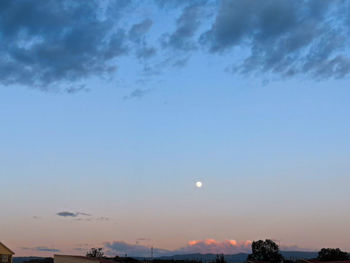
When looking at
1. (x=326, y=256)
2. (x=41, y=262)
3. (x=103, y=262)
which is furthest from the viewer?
(x=326, y=256)

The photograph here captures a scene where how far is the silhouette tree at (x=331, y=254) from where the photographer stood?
15938 centimetres

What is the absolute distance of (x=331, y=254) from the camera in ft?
533

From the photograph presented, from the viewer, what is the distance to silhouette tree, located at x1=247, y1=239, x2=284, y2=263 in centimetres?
16631

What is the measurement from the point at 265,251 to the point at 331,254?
22.7m

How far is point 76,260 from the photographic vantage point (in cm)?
8994

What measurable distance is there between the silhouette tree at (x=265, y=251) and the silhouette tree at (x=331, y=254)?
47.5 ft

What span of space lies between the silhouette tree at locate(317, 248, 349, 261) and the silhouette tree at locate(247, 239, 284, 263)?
→ 14482mm

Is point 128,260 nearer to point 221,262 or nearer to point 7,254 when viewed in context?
point 221,262

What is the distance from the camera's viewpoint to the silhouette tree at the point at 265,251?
6548 inches

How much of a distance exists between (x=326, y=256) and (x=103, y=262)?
102 m

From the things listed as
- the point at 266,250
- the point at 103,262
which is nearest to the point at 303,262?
the point at 103,262

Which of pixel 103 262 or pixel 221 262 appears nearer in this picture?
pixel 103 262

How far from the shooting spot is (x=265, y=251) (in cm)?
16738

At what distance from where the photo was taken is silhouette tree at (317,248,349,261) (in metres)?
159
